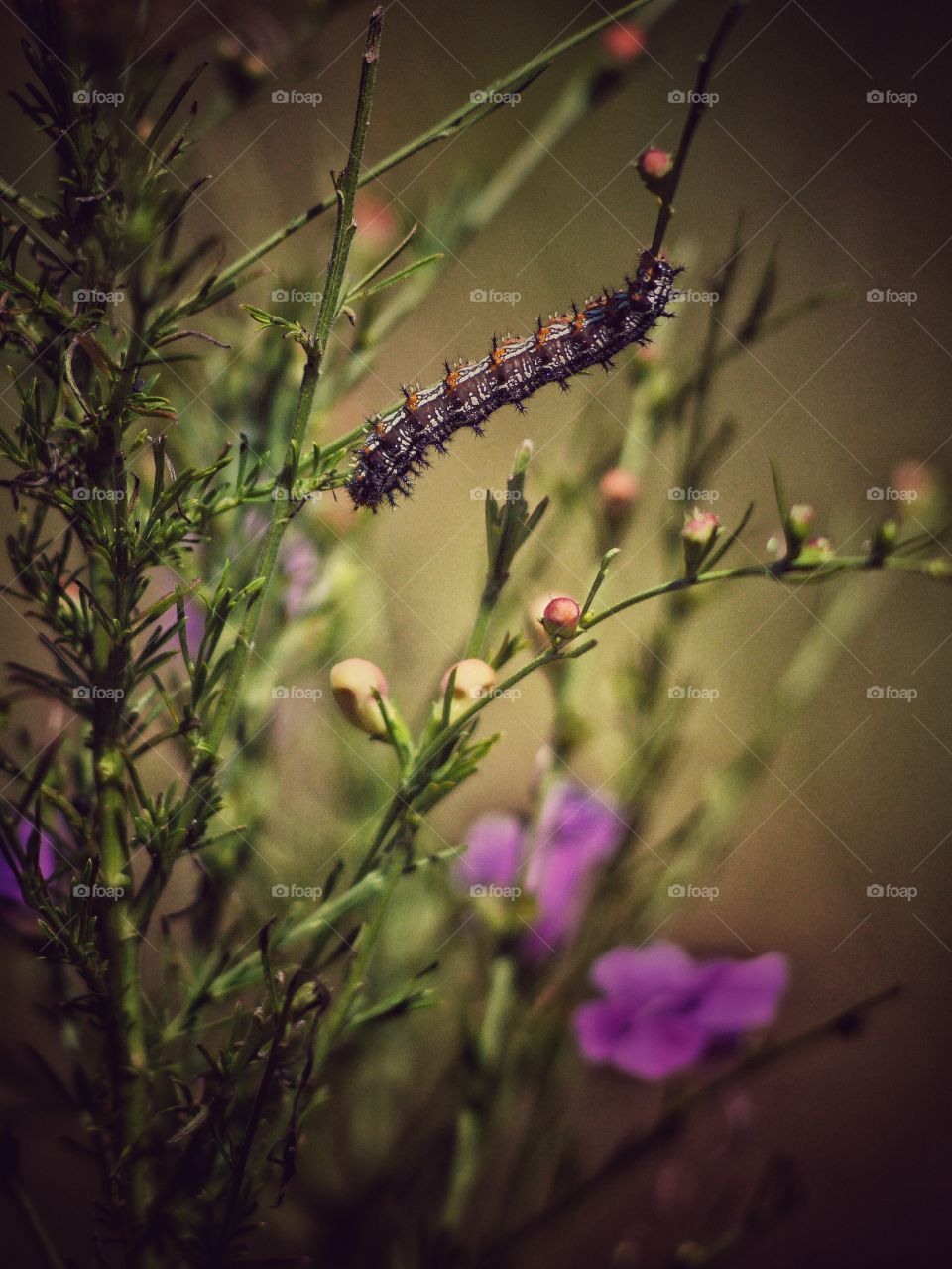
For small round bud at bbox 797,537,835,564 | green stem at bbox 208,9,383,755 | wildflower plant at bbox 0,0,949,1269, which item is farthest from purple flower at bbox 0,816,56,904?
small round bud at bbox 797,537,835,564

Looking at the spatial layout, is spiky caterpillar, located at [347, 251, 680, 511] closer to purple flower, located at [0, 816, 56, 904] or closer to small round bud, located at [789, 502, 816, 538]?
small round bud, located at [789, 502, 816, 538]

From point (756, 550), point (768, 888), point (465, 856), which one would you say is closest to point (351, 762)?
point (465, 856)

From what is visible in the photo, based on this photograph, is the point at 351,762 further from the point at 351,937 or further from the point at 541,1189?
the point at 541,1189

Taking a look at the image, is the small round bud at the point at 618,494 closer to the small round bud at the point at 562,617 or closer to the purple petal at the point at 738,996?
the small round bud at the point at 562,617

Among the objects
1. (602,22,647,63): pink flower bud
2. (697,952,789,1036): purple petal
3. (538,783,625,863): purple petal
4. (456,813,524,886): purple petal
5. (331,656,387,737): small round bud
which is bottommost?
(697,952,789,1036): purple petal

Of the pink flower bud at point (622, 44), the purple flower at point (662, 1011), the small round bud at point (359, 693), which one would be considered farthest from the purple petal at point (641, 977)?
the pink flower bud at point (622, 44)
